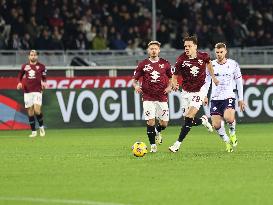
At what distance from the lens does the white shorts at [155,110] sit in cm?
1834

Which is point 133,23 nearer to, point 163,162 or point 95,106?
point 95,106

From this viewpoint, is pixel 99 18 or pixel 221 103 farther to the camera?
pixel 99 18

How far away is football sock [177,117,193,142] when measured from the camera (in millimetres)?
17547

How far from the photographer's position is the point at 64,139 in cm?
2309

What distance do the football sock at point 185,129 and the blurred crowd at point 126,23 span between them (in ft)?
47.2

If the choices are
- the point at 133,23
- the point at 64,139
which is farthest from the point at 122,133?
the point at 133,23

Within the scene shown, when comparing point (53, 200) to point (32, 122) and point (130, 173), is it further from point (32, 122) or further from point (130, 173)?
point (32, 122)

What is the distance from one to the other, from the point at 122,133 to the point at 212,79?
7.97 metres

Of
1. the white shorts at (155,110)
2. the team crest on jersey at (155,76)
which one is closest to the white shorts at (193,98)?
the white shorts at (155,110)

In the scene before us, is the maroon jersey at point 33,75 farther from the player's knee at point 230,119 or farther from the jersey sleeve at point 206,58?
the jersey sleeve at point 206,58

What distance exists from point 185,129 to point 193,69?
1.20 metres

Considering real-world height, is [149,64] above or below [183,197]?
above

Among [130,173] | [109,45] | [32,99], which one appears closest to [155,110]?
[130,173]

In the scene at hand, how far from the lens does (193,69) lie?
1802cm
